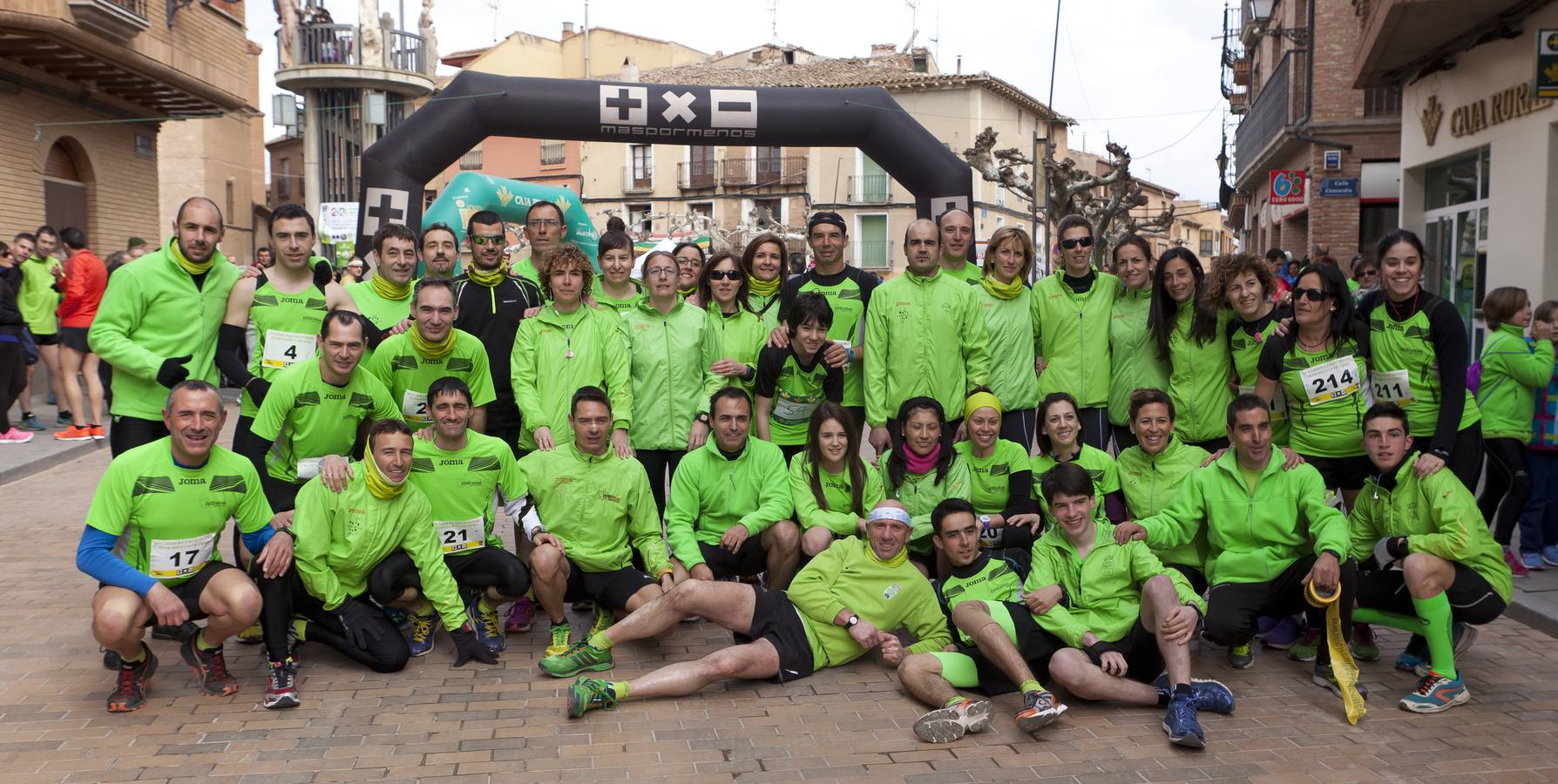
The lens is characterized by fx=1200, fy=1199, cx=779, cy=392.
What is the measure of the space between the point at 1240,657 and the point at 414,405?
4.30 m

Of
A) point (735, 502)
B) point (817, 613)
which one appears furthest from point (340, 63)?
point (817, 613)

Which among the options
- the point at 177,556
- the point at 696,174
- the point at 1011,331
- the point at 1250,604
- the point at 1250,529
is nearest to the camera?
the point at 177,556

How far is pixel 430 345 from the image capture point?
6.16 m

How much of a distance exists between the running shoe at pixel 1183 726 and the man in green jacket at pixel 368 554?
3049 millimetres

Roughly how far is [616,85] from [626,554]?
6.16 m

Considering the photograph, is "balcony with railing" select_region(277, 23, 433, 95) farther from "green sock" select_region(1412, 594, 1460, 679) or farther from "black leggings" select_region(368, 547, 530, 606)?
"green sock" select_region(1412, 594, 1460, 679)

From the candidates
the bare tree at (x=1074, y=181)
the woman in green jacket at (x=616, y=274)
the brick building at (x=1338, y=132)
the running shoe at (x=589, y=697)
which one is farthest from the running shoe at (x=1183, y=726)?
the bare tree at (x=1074, y=181)

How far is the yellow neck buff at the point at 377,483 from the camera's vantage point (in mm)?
5516

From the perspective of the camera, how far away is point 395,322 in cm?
669

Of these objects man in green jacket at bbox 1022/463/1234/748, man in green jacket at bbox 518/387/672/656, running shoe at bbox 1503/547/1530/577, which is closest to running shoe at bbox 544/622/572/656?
man in green jacket at bbox 518/387/672/656

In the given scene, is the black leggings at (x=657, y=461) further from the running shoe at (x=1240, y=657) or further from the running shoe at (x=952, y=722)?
the running shoe at (x=1240, y=657)

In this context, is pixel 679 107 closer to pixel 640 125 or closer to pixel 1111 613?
pixel 640 125

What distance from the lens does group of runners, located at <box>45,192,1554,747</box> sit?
5168 millimetres

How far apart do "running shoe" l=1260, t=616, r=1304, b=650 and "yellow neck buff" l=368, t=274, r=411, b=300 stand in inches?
195
